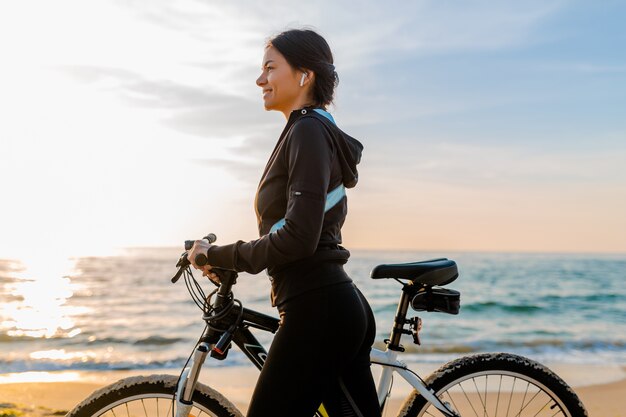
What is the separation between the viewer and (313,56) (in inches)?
92.0

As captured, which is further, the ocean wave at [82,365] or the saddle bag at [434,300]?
the ocean wave at [82,365]

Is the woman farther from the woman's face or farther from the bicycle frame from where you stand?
the bicycle frame

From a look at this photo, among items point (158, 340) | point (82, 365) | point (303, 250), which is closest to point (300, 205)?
point (303, 250)

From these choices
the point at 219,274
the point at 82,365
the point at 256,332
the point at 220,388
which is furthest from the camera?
the point at 256,332

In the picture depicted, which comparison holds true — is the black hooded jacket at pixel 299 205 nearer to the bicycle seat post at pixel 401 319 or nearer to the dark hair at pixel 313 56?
the dark hair at pixel 313 56

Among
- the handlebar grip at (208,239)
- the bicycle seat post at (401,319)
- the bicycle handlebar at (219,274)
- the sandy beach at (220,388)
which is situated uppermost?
the handlebar grip at (208,239)

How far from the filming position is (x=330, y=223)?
7.36ft

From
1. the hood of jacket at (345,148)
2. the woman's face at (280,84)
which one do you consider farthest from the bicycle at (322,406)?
the woman's face at (280,84)

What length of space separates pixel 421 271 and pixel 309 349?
600mm

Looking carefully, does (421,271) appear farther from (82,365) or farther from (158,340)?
(158,340)

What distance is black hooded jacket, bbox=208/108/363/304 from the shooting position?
208 centimetres

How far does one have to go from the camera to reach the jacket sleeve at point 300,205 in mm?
2070

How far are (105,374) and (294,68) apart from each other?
8112 millimetres

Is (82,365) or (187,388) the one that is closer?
(187,388)
